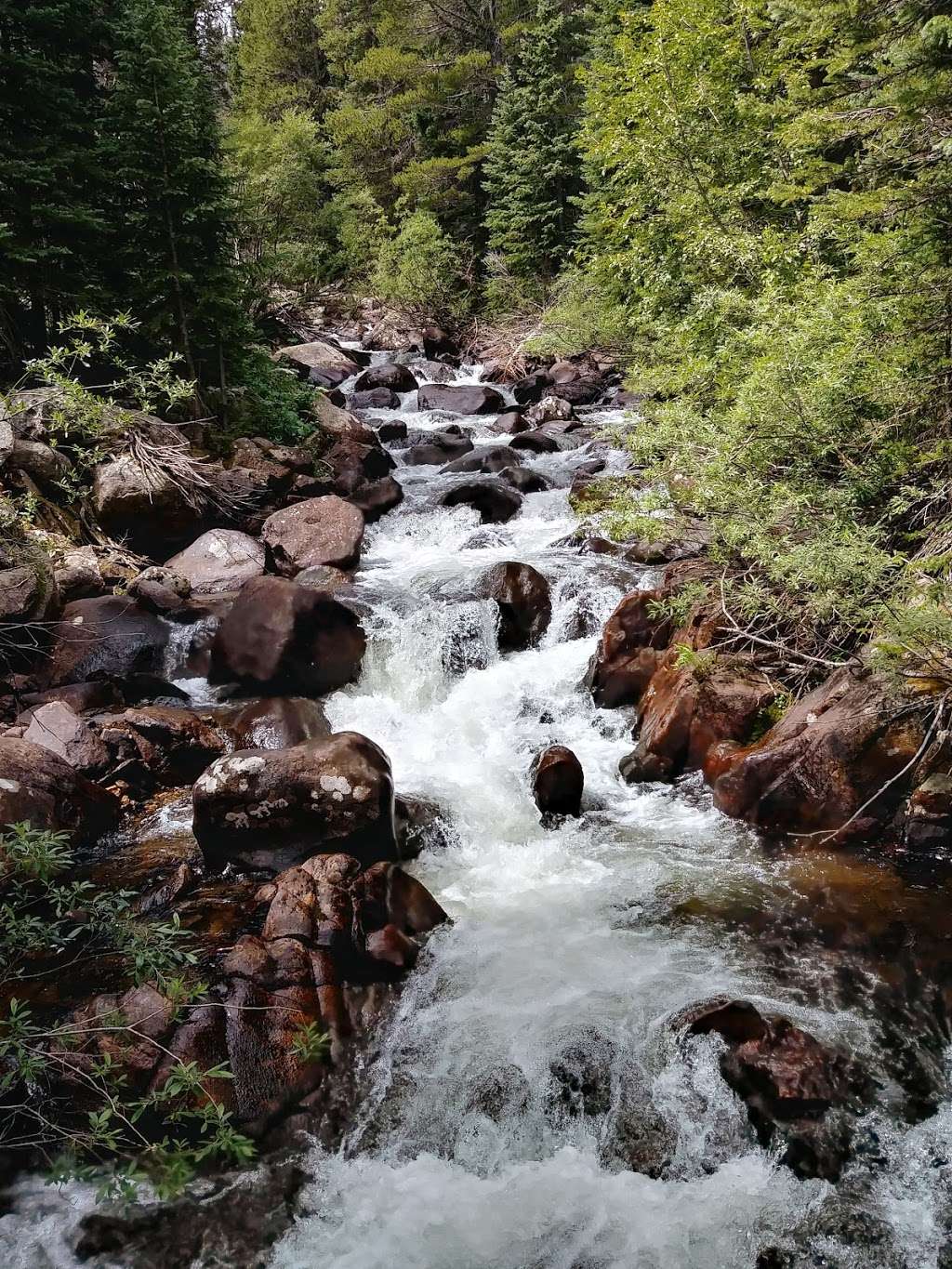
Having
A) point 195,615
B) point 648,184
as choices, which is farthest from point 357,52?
point 195,615

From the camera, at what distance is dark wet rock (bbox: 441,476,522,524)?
12.8 meters

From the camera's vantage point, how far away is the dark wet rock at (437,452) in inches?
627

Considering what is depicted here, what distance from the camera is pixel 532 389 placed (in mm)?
20453

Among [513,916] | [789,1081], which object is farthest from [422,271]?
[789,1081]

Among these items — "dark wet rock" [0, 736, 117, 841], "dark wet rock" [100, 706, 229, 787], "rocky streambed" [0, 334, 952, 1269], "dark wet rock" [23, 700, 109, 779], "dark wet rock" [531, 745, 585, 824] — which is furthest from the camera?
"dark wet rock" [100, 706, 229, 787]

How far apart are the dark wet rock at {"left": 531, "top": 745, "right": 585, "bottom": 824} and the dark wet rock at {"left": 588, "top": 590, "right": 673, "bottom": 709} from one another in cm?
151

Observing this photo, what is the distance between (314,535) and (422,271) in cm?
1839

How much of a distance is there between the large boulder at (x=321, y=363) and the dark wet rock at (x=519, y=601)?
12404mm


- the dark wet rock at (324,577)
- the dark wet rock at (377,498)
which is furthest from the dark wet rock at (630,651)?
the dark wet rock at (377,498)

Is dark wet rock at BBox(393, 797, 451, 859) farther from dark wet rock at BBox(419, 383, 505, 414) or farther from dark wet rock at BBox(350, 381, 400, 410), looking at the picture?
dark wet rock at BBox(350, 381, 400, 410)

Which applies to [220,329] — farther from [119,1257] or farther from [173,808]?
[119,1257]

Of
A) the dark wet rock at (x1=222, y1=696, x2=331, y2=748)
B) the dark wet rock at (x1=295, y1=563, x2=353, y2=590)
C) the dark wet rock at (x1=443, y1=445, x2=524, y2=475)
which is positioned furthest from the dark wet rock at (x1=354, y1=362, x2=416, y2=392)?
the dark wet rock at (x1=222, y1=696, x2=331, y2=748)

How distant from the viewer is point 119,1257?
3420 millimetres

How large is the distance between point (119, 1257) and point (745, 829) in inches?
194
